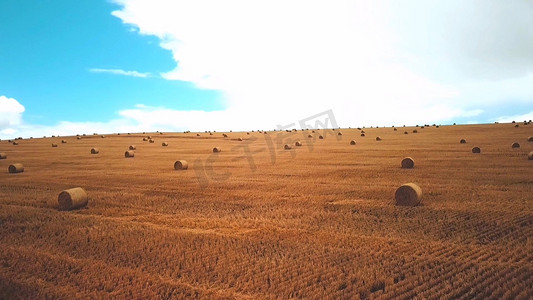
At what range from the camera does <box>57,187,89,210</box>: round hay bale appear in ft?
40.6

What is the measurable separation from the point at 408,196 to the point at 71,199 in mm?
10928

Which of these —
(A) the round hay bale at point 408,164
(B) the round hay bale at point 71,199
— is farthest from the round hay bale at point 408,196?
(B) the round hay bale at point 71,199

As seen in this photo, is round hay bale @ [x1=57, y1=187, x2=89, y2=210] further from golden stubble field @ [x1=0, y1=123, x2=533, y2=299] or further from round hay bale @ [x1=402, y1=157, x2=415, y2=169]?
round hay bale @ [x1=402, y1=157, x2=415, y2=169]

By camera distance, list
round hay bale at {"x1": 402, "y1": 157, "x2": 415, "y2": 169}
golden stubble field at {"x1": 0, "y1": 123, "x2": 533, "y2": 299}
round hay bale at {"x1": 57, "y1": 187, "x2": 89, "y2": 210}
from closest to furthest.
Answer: golden stubble field at {"x1": 0, "y1": 123, "x2": 533, "y2": 299}, round hay bale at {"x1": 57, "y1": 187, "x2": 89, "y2": 210}, round hay bale at {"x1": 402, "y1": 157, "x2": 415, "y2": 169}

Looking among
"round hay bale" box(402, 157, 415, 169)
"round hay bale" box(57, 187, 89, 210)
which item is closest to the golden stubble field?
"round hay bale" box(57, 187, 89, 210)

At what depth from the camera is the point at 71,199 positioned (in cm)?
1231

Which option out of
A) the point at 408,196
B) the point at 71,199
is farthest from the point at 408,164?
the point at 71,199

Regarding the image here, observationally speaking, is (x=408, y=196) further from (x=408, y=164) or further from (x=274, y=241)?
(x=408, y=164)

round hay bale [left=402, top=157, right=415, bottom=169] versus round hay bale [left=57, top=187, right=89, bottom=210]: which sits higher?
round hay bale [left=57, top=187, right=89, bottom=210]

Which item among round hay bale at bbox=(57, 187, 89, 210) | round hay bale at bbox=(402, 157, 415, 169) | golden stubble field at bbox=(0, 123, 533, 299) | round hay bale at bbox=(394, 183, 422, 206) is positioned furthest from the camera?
round hay bale at bbox=(402, 157, 415, 169)

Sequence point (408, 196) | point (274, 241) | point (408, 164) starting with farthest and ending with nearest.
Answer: point (408, 164), point (408, 196), point (274, 241)

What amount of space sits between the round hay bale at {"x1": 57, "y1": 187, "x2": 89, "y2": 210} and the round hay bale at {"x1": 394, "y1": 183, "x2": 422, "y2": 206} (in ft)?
34.6

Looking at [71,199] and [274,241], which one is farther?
[71,199]

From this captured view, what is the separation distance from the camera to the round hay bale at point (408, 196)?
39.6 ft
